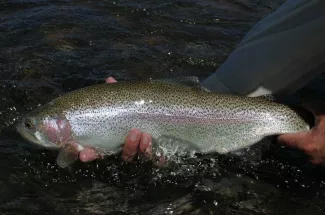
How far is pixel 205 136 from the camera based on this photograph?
367cm

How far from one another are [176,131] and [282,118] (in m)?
0.81

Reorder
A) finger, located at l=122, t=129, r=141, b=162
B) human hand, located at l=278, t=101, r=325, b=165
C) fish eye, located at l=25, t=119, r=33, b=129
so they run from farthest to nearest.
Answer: fish eye, located at l=25, t=119, r=33, b=129 < finger, located at l=122, t=129, r=141, b=162 < human hand, located at l=278, t=101, r=325, b=165

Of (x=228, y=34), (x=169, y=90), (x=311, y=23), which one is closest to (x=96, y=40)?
(x=228, y=34)

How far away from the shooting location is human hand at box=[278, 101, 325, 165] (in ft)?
11.1

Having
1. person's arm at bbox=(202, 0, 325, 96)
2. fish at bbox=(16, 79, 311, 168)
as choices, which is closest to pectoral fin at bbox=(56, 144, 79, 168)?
fish at bbox=(16, 79, 311, 168)

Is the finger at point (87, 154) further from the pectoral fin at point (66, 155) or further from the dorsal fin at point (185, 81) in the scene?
the dorsal fin at point (185, 81)

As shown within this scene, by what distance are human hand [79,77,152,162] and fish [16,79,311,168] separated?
0.17 ft

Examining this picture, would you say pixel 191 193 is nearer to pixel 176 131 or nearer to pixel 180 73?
pixel 176 131

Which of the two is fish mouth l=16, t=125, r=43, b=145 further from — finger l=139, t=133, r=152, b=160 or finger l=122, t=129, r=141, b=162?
finger l=139, t=133, r=152, b=160

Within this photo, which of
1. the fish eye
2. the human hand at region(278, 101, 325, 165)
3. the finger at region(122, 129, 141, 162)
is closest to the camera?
the human hand at region(278, 101, 325, 165)

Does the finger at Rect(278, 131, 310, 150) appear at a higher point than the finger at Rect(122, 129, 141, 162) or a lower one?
higher

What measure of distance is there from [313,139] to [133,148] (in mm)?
1334

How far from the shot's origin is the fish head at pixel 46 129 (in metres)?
3.55

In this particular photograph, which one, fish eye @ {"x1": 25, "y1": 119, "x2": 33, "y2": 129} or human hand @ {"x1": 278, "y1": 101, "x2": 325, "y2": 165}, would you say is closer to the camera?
human hand @ {"x1": 278, "y1": 101, "x2": 325, "y2": 165}
